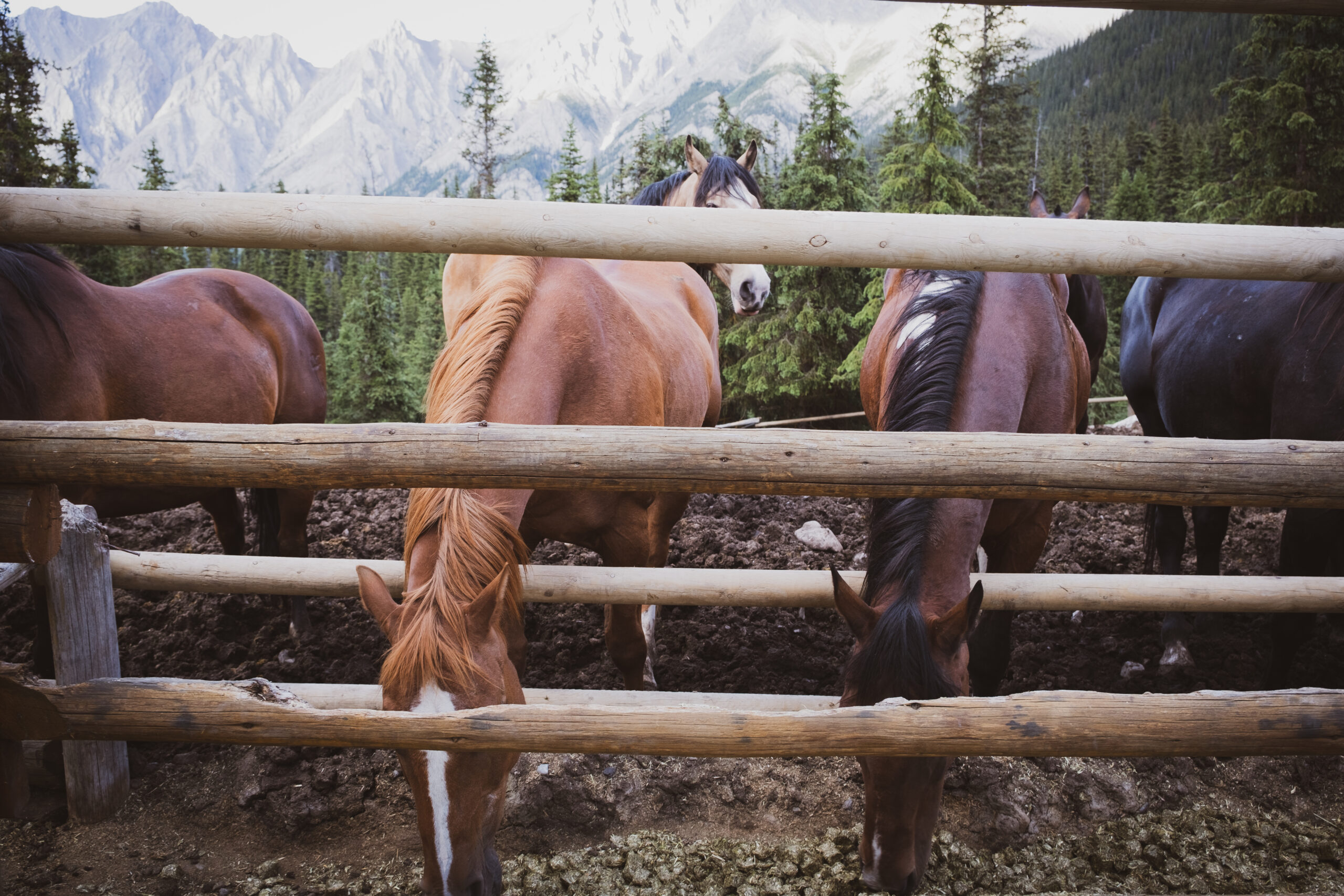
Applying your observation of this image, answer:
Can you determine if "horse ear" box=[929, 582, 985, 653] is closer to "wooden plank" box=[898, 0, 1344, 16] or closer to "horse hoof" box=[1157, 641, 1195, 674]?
"wooden plank" box=[898, 0, 1344, 16]

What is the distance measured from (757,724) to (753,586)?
1.20 meters

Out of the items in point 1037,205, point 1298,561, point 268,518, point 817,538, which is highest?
point 1037,205

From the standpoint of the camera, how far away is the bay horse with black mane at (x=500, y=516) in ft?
5.99

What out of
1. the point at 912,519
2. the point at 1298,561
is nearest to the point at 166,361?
Answer: the point at 912,519

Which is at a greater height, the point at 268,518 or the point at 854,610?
the point at 854,610

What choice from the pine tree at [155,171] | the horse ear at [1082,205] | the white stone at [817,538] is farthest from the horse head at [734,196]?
the pine tree at [155,171]

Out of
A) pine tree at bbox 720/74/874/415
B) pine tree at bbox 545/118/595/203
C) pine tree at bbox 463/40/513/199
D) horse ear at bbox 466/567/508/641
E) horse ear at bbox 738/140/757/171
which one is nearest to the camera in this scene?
horse ear at bbox 466/567/508/641

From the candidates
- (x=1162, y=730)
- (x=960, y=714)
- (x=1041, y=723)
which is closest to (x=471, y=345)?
(x=960, y=714)

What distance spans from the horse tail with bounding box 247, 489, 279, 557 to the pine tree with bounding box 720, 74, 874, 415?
1128 cm

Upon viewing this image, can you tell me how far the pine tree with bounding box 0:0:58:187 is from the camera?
18.0 m

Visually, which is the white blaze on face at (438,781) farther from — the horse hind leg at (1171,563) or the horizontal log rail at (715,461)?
the horse hind leg at (1171,563)

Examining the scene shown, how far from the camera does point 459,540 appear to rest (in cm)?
202

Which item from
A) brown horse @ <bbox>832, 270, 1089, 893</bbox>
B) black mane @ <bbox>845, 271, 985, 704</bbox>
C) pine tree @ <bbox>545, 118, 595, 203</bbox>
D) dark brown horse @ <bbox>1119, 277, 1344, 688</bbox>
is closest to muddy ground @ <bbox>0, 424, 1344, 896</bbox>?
brown horse @ <bbox>832, 270, 1089, 893</bbox>

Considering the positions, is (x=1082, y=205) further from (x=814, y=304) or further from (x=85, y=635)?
(x=814, y=304)
